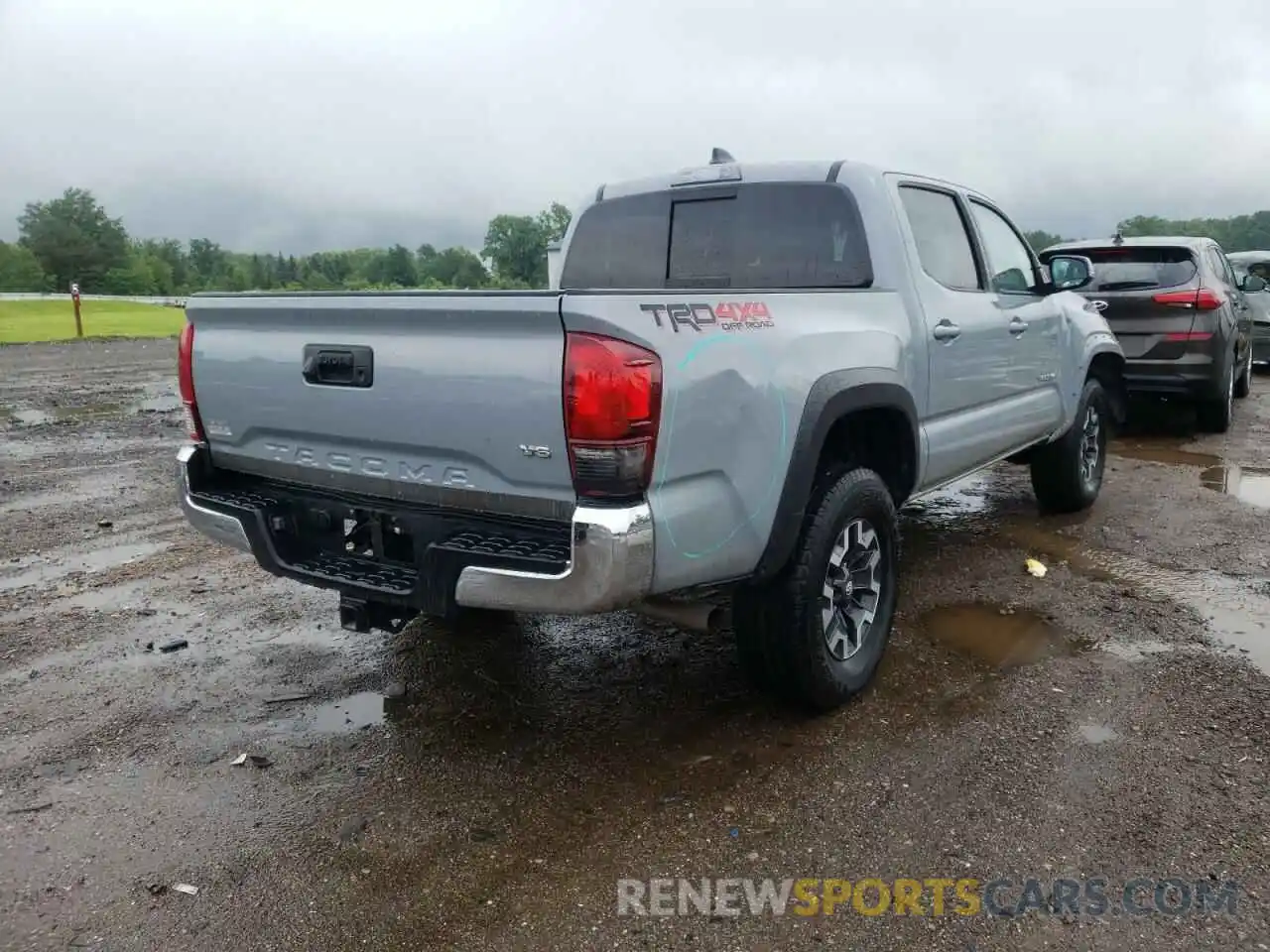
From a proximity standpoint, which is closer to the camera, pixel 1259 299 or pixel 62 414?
pixel 62 414

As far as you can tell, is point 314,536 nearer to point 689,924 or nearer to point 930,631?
point 689,924

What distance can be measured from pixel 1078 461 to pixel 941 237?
2.22m

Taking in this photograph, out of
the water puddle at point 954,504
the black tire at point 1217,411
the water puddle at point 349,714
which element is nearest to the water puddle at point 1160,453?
the black tire at point 1217,411

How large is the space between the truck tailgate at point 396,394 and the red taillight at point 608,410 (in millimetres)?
45

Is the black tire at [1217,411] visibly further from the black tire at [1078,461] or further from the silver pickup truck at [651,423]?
the silver pickup truck at [651,423]

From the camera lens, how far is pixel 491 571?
2730mm

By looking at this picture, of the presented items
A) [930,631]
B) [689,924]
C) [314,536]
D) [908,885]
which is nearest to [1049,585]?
[930,631]

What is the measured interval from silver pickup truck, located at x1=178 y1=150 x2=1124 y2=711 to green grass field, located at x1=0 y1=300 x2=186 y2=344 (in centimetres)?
2401

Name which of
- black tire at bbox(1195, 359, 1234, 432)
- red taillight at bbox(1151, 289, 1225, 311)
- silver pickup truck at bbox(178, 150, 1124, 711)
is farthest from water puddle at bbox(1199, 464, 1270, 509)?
silver pickup truck at bbox(178, 150, 1124, 711)

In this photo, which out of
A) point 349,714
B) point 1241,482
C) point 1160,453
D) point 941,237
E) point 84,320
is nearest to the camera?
point 349,714

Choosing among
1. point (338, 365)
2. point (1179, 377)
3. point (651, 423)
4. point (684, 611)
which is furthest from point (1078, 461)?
point (338, 365)

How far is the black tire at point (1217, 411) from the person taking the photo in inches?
346

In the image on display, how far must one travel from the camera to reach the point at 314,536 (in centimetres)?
333

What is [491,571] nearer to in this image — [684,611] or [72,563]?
[684,611]
